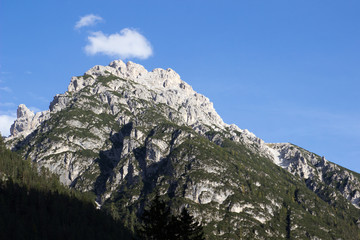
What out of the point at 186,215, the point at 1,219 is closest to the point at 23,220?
the point at 1,219

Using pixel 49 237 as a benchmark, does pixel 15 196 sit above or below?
above

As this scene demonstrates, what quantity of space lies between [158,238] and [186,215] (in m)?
7.28

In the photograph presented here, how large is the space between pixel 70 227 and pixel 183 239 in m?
147

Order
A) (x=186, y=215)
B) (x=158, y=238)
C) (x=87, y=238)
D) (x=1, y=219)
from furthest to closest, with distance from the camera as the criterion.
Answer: (x=87, y=238)
(x=1, y=219)
(x=186, y=215)
(x=158, y=238)

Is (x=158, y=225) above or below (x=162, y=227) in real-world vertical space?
above

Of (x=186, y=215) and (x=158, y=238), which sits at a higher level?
(x=186, y=215)

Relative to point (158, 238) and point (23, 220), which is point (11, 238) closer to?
point (23, 220)

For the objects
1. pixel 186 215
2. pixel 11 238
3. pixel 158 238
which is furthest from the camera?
pixel 11 238

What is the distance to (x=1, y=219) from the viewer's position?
170m

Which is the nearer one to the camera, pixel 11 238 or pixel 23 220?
pixel 11 238

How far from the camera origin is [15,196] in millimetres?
199625

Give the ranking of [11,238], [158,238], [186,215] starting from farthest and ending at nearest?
[11,238] < [186,215] < [158,238]

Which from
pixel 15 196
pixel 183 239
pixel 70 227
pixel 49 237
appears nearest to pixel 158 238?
pixel 183 239

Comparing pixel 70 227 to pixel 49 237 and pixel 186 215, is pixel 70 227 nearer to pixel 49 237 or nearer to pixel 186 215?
pixel 49 237
